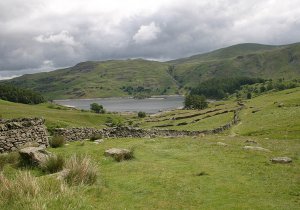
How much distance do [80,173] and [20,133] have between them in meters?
14.2

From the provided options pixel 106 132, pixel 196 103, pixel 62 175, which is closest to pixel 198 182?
pixel 62 175

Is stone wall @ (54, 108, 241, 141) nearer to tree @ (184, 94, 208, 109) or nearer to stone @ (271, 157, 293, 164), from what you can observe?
stone @ (271, 157, 293, 164)

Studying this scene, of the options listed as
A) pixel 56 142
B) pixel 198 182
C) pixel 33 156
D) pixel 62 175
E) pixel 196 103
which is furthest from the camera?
pixel 196 103

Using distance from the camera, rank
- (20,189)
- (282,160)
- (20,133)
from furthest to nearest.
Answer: (20,133), (282,160), (20,189)

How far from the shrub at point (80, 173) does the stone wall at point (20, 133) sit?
12.3 meters

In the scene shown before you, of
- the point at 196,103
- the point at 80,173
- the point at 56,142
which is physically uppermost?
the point at 80,173

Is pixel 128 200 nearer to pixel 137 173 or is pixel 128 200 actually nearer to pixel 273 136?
pixel 137 173

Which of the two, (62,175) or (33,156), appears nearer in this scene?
(62,175)

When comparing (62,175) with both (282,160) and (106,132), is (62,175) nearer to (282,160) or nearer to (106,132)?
(282,160)

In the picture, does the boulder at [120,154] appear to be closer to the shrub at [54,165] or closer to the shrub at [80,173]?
the shrub at [54,165]

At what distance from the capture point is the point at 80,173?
16.2m

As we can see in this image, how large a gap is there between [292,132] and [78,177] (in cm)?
3958

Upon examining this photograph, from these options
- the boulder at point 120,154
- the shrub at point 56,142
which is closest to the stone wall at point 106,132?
the shrub at point 56,142

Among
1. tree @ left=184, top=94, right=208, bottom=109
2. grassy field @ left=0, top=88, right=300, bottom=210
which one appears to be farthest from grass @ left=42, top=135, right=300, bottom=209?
tree @ left=184, top=94, right=208, bottom=109
